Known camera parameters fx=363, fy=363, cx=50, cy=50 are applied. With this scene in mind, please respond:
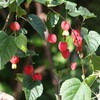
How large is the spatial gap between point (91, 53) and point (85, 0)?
965 millimetres

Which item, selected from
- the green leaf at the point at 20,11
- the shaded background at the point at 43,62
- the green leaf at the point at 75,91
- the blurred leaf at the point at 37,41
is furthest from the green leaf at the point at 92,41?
the blurred leaf at the point at 37,41

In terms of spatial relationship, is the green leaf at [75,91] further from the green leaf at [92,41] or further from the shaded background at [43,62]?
the shaded background at [43,62]

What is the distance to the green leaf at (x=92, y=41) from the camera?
3.93 feet

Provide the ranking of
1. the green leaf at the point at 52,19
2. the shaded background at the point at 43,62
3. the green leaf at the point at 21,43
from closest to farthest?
1. the green leaf at the point at 21,43
2. the green leaf at the point at 52,19
3. the shaded background at the point at 43,62

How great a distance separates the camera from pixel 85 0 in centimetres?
212

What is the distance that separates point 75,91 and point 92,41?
179mm

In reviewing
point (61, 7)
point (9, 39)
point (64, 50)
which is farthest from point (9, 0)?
point (61, 7)

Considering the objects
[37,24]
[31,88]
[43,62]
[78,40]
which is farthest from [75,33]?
[43,62]

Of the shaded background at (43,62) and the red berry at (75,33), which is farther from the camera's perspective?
the shaded background at (43,62)

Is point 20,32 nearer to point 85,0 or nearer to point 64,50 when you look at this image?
point 64,50

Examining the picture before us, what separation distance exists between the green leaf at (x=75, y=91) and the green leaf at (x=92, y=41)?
0.41 ft

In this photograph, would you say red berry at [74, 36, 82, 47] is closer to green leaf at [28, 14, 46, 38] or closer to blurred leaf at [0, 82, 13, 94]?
green leaf at [28, 14, 46, 38]

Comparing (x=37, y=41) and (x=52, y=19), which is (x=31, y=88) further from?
(x=37, y=41)

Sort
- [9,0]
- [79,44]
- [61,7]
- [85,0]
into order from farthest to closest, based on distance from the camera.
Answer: [85,0] → [61,7] → [79,44] → [9,0]
